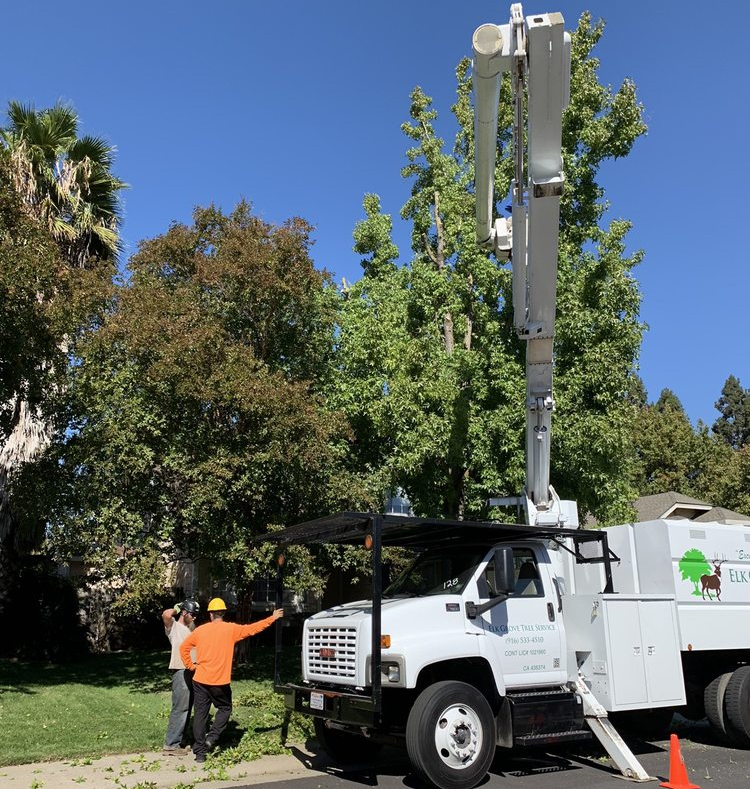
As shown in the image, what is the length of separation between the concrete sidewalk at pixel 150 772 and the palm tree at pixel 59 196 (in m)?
8.65

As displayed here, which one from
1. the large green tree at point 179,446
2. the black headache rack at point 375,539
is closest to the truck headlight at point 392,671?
the black headache rack at point 375,539

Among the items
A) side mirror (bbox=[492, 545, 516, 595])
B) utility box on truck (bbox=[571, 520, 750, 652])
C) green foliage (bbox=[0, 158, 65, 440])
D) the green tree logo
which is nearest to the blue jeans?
side mirror (bbox=[492, 545, 516, 595])

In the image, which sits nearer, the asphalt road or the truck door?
the asphalt road

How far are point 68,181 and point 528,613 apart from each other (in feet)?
45.5

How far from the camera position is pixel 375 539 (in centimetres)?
660

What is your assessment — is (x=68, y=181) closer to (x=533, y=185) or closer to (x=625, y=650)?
(x=533, y=185)

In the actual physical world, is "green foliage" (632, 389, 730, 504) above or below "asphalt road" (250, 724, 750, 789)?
above

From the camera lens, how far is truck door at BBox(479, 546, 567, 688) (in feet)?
23.9

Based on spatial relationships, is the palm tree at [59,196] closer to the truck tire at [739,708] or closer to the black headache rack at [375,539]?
the black headache rack at [375,539]

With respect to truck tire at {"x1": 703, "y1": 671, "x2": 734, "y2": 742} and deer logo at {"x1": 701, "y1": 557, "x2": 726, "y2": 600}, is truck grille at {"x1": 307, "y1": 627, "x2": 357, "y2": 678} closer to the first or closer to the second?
deer logo at {"x1": 701, "y1": 557, "x2": 726, "y2": 600}

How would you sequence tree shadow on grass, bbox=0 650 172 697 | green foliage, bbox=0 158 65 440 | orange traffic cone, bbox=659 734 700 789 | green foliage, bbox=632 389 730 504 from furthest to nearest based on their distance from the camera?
green foliage, bbox=632 389 730 504
tree shadow on grass, bbox=0 650 172 697
green foliage, bbox=0 158 65 440
orange traffic cone, bbox=659 734 700 789

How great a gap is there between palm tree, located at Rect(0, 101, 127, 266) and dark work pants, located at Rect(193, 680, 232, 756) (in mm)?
10901

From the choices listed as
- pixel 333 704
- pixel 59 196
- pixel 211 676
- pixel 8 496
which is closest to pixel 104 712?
pixel 211 676

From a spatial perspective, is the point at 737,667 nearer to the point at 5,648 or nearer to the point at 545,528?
the point at 545,528
